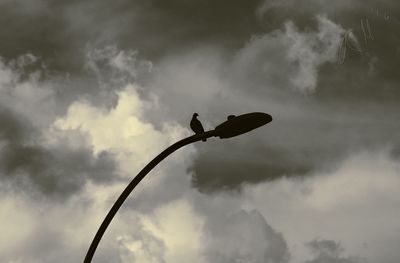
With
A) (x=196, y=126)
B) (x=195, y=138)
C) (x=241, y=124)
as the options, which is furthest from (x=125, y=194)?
(x=241, y=124)

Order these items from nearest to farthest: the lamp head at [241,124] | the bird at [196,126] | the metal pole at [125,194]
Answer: the metal pole at [125,194]
the lamp head at [241,124]
the bird at [196,126]

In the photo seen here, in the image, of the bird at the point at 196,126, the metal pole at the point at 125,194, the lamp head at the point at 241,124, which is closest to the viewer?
the metal pole at the point at 125,194

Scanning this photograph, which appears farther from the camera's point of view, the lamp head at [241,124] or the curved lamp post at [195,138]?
the lamp head at [241,124]

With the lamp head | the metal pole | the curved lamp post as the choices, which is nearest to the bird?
the curved lamp post

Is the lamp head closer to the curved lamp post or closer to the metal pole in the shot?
the curved lamp post

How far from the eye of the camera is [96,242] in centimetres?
1429

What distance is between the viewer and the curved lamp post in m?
14.3

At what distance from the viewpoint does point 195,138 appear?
14.9 meters

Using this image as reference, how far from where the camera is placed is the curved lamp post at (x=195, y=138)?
14344mm

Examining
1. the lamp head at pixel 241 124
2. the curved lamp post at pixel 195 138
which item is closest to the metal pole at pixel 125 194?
the curved lamp post at pixel 195 138

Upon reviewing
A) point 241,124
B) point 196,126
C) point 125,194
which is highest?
point 196,126

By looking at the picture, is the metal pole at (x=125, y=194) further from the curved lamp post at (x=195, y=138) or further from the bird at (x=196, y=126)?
the bird at (x=196, y=126)

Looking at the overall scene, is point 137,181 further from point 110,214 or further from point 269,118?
point 269,118

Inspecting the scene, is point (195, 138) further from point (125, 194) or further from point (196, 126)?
point (125, 194)
